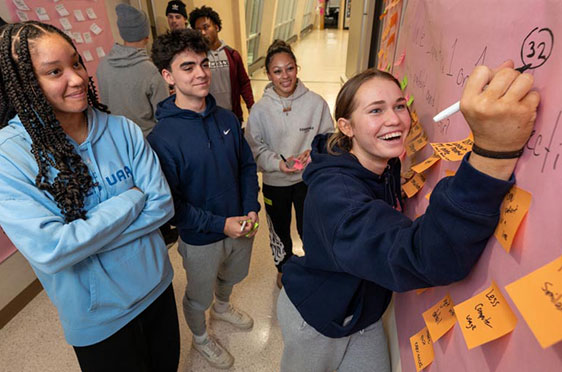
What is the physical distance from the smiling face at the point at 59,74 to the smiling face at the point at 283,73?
1174 millimetres

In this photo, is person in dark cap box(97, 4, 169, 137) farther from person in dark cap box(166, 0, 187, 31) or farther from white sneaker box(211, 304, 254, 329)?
white sneaker box(211, 304, 254, 329)

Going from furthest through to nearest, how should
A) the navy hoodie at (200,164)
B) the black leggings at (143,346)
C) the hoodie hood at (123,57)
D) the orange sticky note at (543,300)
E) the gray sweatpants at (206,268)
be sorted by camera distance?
the hoodie hood at (123,57) → the gray sweatpants at (206,268) → the navy hoodie at (200,164) → the black leggings at (143,346) → the orange sticky note at (543,300)

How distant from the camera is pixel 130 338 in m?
1.28

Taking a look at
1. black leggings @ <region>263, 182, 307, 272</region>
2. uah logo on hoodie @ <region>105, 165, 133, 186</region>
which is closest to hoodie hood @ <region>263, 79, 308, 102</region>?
black leggings @ <region>263, 182, 307, 272</region>

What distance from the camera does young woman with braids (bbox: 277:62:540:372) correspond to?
0.55 m

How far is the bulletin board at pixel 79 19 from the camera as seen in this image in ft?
7.89

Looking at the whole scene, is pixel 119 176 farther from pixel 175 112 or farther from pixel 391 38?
pixel 391 38

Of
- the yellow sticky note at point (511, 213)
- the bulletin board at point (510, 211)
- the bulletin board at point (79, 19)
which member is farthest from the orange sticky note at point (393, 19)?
the bulletin board at point (79, 19)

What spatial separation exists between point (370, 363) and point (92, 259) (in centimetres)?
101

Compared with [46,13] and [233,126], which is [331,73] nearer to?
[46,13]

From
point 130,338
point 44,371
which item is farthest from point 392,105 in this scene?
point 44,371

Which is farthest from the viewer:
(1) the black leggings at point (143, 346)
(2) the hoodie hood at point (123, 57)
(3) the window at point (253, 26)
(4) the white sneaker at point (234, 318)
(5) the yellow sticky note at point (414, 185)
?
(3) the window at point (253, 26)

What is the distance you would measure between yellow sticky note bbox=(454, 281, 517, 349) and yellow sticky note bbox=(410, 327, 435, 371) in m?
0.27

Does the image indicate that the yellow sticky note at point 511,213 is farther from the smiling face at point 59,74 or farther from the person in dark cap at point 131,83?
the person in dark cap at point 131,83
